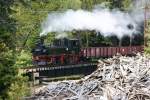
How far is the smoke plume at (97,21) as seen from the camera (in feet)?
120

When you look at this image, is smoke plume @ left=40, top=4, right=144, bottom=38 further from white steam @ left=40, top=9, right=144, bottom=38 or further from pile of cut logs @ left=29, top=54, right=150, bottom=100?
pile of cut logs @ left=29, top=54, right=150, bottom=100

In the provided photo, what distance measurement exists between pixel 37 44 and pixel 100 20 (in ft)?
24.5

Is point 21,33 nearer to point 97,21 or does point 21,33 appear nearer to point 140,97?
point 97,21

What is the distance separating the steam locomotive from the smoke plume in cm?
126

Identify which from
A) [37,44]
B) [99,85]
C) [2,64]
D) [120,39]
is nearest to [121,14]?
[120,39]

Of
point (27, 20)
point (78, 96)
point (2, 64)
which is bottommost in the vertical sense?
point (78, 96)

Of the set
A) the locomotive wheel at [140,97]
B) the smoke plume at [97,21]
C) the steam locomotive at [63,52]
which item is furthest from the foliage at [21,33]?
the locomotive wheel at [140,97]

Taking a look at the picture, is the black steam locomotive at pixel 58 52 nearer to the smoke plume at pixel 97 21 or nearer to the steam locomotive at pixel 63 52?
the steam locomotive at pixel 63 52

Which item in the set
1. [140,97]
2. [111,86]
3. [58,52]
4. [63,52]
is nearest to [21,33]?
[58,52]

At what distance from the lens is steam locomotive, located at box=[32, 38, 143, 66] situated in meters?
34.5

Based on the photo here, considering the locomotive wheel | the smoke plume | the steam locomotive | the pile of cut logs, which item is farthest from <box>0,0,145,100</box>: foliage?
the locomotive wheel

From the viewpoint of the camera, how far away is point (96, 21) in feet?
129

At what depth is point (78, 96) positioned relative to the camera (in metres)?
21.1

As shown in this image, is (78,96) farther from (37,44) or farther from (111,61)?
(37,44)
